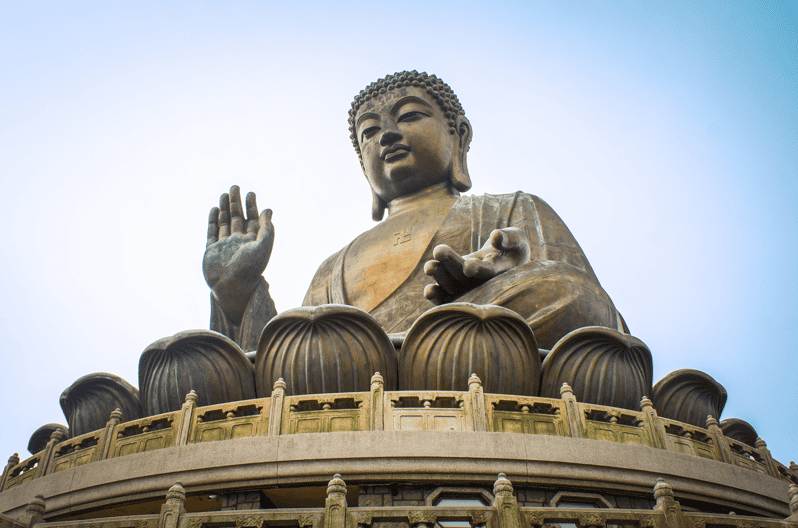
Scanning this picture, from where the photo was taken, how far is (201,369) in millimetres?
6020

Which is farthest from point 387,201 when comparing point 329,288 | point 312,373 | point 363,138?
point 312,373

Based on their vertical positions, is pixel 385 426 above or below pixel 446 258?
below

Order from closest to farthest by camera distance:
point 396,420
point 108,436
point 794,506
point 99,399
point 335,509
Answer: point 335,509, point 794,506, point 396,420, point 108,436, point 99,399

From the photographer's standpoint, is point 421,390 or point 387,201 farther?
point 387,201

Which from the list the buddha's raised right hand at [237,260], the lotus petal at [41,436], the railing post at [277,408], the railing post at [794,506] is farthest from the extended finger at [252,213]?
the railing post at [794,506]

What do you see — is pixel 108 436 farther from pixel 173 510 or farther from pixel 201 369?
pixel 173 510

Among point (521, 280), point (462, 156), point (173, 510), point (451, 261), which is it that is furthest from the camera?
point (462, 156)

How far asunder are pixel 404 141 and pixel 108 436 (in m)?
5.22

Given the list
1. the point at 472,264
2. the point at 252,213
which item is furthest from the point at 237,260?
the point at 472,264

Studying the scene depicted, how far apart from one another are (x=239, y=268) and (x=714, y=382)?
4.33 meters

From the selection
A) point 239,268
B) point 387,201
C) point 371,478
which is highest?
point 387,201

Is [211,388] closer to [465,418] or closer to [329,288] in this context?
[465,418]

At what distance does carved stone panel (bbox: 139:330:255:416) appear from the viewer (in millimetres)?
5973

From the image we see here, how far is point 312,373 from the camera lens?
5.85m
